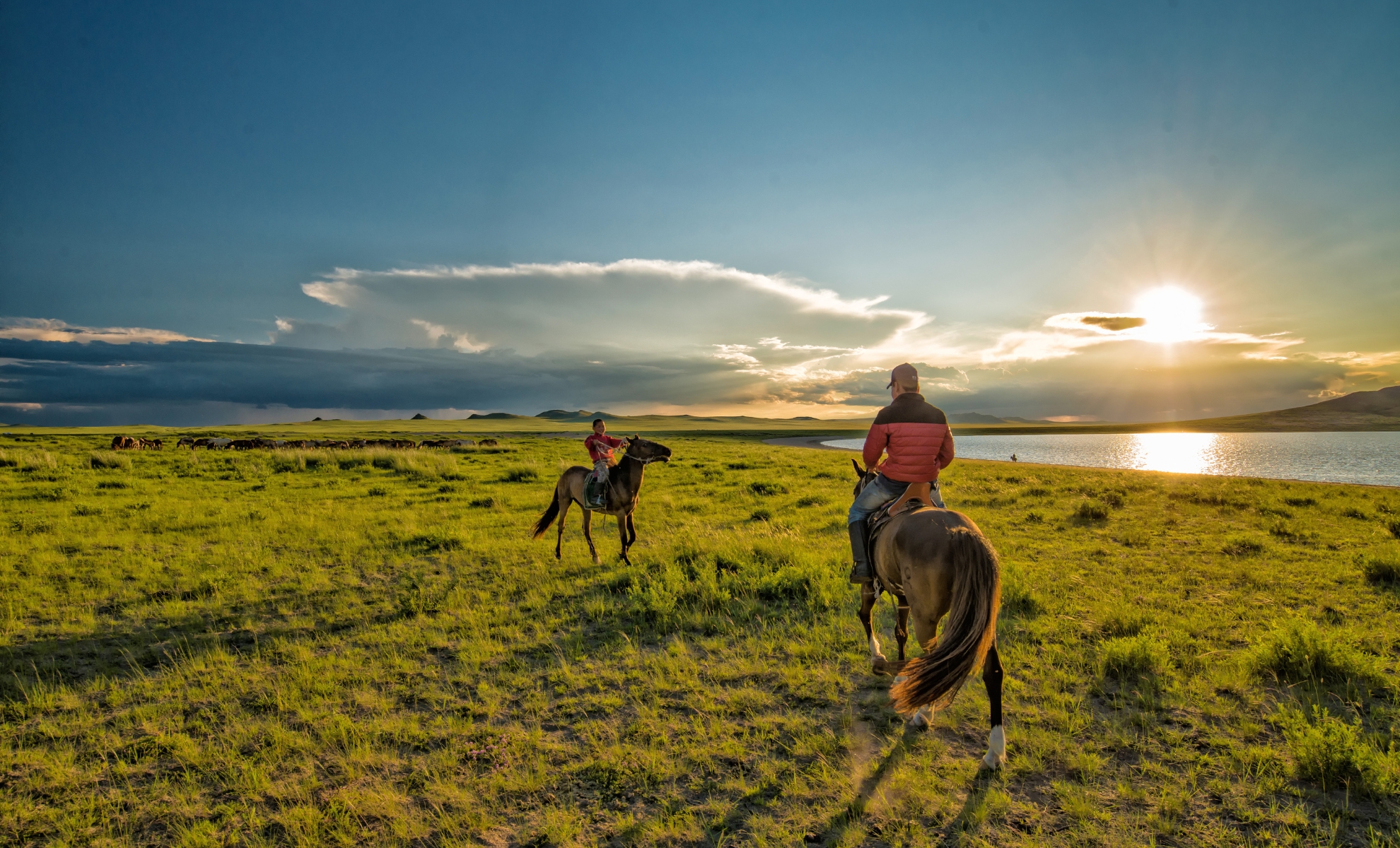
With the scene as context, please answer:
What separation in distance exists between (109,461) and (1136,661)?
131ft

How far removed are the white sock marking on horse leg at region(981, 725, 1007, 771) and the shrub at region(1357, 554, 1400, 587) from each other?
9.83m

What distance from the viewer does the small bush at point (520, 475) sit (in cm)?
2512

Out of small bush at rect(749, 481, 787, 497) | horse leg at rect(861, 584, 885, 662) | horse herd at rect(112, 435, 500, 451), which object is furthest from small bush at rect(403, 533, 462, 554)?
horse herd at rect(112, 435, 500, 451)

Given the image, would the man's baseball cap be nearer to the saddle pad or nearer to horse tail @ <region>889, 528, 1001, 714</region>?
horse tail @ <region>889, 528, 1001, 714</region>

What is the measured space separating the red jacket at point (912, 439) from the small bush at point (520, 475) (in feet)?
69.8

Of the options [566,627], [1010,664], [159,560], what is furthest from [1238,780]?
[159,560]

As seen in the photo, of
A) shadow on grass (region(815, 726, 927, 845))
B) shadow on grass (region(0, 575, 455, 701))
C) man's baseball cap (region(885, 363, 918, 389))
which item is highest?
man's baseball cap (region(885, 363, 918, 389))

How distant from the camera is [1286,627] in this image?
638 cm

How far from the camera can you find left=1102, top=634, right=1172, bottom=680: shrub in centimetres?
600

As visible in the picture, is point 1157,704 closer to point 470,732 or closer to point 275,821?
point 470,732

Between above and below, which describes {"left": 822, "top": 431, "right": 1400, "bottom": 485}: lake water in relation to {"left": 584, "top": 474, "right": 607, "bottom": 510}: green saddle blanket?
below

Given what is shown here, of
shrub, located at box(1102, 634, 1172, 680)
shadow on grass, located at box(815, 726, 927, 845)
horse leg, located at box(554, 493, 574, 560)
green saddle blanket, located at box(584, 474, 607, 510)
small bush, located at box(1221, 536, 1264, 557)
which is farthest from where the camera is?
small bush, located at box(1221, 536, 1264, 557)

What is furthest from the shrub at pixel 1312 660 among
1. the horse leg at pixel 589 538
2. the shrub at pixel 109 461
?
the shrub at pixel 109 461

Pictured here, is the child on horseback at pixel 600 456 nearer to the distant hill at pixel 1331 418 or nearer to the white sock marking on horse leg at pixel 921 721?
the white sock marking on horse leg at pixel 921 721
